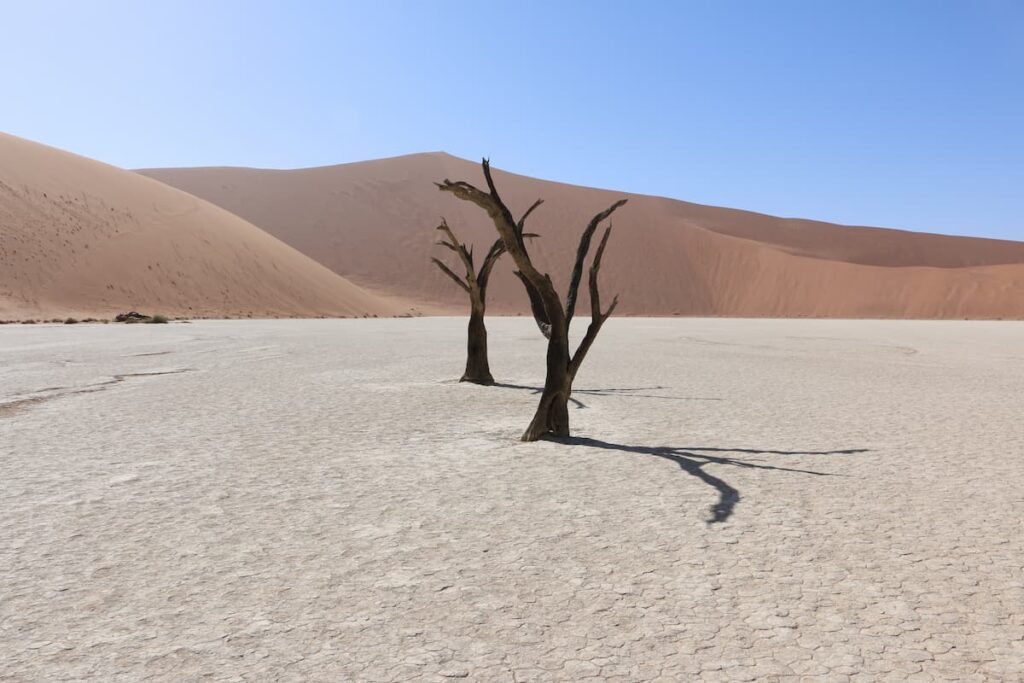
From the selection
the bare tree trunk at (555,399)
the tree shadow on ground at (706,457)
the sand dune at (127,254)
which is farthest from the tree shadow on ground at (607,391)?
the sand dune at (127,254)

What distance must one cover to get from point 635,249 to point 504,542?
269 ft

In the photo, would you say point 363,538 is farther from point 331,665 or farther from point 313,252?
point 313,252

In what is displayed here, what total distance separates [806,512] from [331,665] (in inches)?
122

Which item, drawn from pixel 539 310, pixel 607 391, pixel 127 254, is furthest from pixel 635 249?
pixel 539 310

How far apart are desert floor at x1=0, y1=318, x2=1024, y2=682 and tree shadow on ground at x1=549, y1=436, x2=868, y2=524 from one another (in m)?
0.04

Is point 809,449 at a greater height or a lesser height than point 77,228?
lesser

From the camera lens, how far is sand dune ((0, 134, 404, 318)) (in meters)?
44.0

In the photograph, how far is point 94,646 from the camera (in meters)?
2.94

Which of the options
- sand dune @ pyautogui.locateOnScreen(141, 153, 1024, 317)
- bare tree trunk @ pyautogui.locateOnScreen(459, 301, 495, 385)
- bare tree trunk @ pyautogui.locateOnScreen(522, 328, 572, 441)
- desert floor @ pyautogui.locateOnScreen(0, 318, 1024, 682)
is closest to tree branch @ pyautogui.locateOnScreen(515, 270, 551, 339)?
bare tree trunk @ pyautogui.locateOnScreen(522, 328, 572, 441)

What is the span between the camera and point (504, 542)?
13.8ft

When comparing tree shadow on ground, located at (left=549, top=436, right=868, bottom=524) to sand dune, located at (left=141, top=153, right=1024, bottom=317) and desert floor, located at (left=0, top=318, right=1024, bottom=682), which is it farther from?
sand dune, located at (left=141, top=153, right=1024, bottom=317)

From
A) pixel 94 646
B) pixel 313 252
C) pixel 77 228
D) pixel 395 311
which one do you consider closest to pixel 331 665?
pixel 94 646

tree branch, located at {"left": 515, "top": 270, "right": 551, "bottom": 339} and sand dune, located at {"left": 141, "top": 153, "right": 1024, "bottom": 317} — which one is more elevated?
sand dune, located at {"left": 141, "top": 153, "right": 1024, "bottom": 317}

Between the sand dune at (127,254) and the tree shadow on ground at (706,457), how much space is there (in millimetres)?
40458
